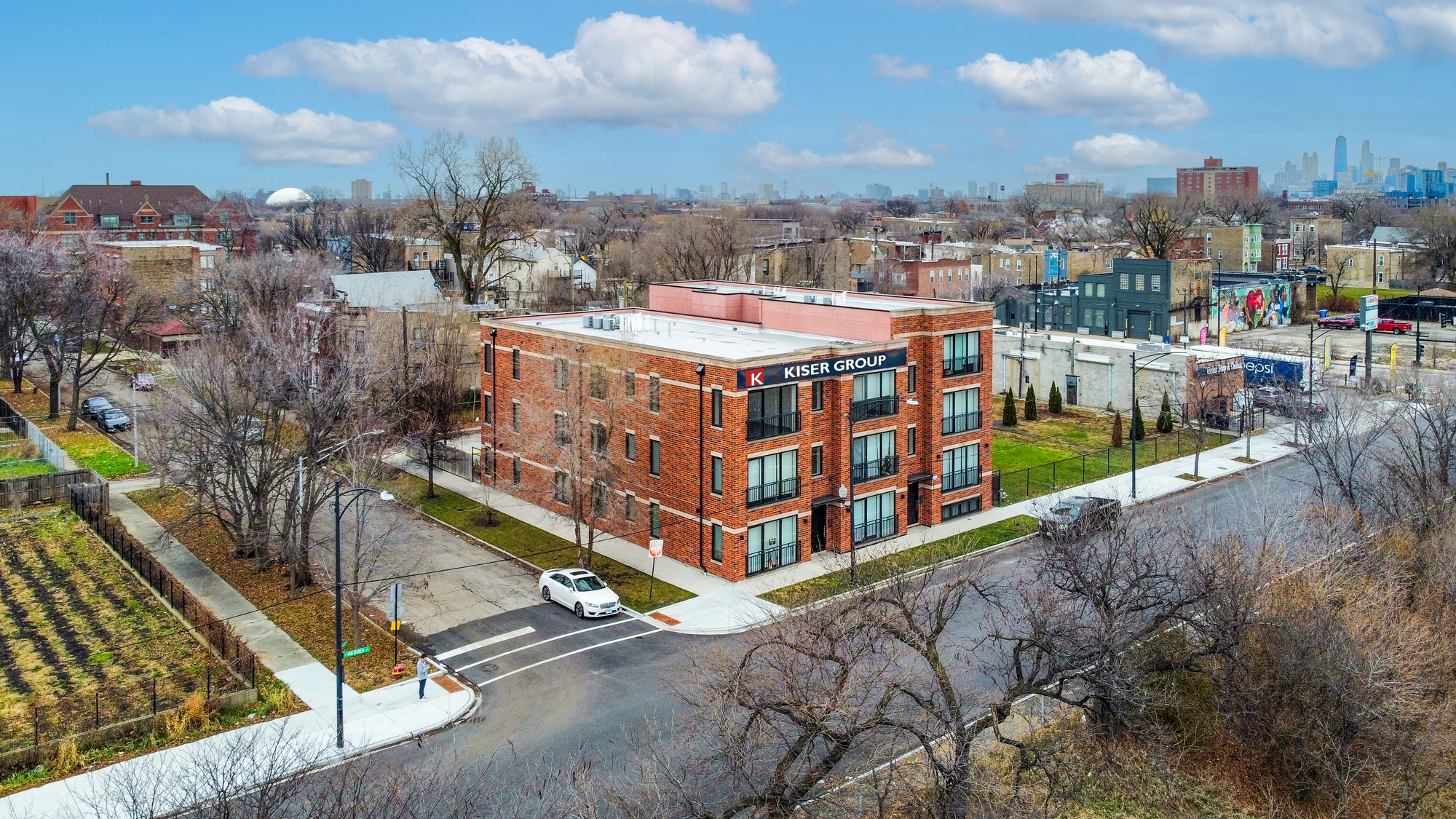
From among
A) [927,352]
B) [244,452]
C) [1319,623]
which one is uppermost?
[927,352]

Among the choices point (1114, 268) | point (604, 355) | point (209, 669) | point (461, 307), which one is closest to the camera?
point (209, 669)

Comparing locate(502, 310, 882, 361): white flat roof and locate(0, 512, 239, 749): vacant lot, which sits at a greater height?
locate(502, 310, 882, 361): white flat roof

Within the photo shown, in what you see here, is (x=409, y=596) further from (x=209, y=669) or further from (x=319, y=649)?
(x=209, y=669)

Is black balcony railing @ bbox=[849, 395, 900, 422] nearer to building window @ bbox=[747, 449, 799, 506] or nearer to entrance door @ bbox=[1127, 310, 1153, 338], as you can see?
building window @ bbox=[747, 449, 799, 506]

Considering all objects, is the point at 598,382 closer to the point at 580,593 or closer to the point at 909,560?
the point at 580,593

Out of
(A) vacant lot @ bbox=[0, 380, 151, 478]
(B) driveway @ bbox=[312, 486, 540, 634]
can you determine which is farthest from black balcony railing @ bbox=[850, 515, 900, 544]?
(A) vacant lot @ bbox=[0, 380, 151, 478]

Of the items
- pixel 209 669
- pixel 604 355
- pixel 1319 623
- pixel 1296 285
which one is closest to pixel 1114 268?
pixel 1296 285
